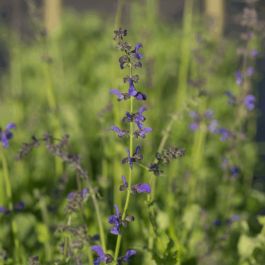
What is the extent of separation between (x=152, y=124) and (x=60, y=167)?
3.54ft

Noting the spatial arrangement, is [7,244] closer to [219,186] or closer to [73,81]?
[219,186]

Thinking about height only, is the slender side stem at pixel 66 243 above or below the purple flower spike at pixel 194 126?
below

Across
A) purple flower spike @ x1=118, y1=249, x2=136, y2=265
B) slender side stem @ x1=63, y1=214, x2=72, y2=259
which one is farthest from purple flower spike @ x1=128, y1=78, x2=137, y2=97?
slender side stem @ x1=63, y1=214, x2=72, y2=259

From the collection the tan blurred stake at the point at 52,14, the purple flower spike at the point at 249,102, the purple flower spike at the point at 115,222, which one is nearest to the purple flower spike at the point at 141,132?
the purple flower spike at the point at 115,222

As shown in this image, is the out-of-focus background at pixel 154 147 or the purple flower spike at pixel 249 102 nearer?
the out-of-focus background at pixel 154 147

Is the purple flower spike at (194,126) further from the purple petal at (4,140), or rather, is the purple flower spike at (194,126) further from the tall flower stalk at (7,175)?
the purple petal at (4,140)

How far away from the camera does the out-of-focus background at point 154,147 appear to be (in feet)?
9.96

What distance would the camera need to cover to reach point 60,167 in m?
3.88

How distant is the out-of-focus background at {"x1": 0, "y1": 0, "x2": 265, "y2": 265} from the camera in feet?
9.96

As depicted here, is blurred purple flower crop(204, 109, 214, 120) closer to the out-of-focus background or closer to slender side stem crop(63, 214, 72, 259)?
the out-of-focus background

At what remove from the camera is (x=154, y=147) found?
4.64 meters

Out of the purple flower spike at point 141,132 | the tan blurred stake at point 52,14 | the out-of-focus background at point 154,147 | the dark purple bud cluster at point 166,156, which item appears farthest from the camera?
the tan blurred stake at point 52,14

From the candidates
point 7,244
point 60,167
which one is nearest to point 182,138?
point 60,167

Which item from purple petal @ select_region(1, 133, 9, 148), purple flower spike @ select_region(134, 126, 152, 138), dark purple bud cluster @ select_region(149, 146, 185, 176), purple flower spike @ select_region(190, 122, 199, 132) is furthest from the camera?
purple flower spike @ select_region(190, 122, 199, 132)
